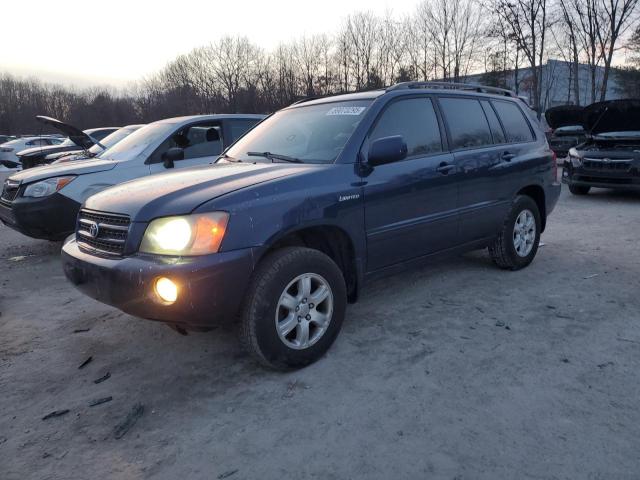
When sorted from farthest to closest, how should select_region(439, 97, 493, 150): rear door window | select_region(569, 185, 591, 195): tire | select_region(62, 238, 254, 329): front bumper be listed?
select_region(569, 185, 591, 195): tire < select_region(439, 97, 493, 150): rear door window < select_region(62, 238, 254, 329): front bumper

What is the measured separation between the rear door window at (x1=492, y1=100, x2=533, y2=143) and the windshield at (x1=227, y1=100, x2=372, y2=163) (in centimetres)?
187

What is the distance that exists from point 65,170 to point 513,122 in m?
5.14

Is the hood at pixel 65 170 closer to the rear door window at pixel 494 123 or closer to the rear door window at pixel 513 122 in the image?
the rear door window at pixel 494 123

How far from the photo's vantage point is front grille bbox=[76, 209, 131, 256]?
9.26 ft

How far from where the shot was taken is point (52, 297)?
15.1 ft

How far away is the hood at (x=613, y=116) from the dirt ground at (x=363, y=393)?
619 cm

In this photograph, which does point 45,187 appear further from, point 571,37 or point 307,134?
point 571,37

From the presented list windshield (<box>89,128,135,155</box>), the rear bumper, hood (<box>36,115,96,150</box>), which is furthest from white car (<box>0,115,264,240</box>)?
the rear bumper

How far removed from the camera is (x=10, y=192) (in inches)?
230

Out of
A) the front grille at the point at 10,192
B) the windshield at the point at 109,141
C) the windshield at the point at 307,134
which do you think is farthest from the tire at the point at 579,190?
the front grille at the point at 10,192

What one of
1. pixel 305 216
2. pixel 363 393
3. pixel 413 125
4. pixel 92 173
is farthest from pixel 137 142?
pixel 363 393

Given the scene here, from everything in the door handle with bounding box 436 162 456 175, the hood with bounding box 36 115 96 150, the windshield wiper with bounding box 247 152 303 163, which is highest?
the hood with bounding box 36 115 96 150

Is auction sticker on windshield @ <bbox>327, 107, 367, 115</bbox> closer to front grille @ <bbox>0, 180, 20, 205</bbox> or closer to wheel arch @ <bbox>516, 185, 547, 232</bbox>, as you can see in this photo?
wheel arch @ <bbox>516, 185, 547, 232</bbox>

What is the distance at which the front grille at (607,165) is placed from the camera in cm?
866
